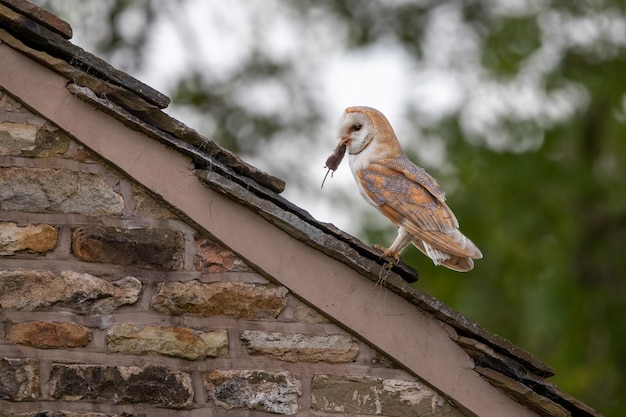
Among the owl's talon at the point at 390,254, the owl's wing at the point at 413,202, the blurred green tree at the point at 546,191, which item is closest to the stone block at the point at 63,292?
the owl's talon at the point at 390,254

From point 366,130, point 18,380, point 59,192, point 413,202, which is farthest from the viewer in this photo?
point 366,130

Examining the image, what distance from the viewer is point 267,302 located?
5.28 m

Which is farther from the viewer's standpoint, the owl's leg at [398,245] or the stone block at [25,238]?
the owl's leg at [398,245]

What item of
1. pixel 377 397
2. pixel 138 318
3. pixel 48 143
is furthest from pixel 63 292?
pixel 377 397

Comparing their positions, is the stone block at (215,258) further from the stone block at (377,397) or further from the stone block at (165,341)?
the stone block at (377,397)

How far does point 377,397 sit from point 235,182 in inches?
45.5

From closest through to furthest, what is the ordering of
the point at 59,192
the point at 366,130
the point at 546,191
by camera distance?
the point at 59,192 → the point at 366,130 → the point at 546,191

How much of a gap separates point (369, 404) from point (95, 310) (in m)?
1.29

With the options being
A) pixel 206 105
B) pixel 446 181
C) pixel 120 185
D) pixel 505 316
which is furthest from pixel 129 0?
pixel 120 185

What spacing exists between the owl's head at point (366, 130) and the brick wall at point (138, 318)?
0.90 meters

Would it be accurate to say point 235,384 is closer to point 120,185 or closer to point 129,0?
point 120,185

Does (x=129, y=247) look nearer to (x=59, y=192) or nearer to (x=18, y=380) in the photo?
(x=59, y=192)

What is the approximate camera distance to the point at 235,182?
17.3ft

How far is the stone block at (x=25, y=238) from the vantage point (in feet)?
17.1
